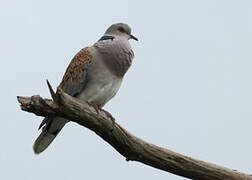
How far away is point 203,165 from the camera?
5176 millimetres

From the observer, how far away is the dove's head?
6.70 m

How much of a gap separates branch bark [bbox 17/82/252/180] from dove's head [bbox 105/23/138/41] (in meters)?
1.89

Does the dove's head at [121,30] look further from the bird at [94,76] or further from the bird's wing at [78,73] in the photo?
the bird's wing at [78,73]

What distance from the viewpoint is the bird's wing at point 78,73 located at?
6.04m

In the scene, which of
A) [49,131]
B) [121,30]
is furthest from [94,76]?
[121,30]

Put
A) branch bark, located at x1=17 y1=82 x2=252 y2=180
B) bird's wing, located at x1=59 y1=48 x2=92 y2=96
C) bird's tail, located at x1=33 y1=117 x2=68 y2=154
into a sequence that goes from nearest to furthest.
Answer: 1. branch bark, located at x1=17 y1=82 x2=252 y2=180
2. bird's tail, located at x1=33 y1=117 x2=68 y2=154
3. bird's wing, located at x1=59 y1=48 x2=92 y2=96

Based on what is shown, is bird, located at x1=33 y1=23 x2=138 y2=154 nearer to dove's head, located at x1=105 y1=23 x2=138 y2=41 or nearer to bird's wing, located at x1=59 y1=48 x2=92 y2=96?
bird's wing, located at x1=59 y1=48 x2=92 y2=96

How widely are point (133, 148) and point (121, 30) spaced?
2164 millimetres

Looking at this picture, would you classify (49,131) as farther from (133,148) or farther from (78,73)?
(133,148)

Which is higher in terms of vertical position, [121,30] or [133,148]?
[121,30]

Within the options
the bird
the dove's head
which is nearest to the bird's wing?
the bird

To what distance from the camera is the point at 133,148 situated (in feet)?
16.5

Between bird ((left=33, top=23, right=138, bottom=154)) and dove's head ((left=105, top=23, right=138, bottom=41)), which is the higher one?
dove's head ((left=105, top=23, right=138, bottom=41))

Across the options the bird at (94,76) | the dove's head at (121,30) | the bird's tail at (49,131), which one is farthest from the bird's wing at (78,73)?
the dove's head at (121,30)
